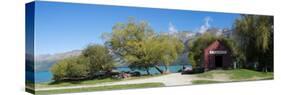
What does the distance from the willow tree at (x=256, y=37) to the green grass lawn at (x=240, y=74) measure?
183 millimetres

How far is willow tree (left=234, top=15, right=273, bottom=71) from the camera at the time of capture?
9.11 m

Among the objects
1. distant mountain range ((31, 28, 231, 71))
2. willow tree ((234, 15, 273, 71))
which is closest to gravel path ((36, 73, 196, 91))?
distant mountain range ((31, 28, 231, 71))

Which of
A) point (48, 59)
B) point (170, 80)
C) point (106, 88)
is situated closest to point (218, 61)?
point (170, 80)

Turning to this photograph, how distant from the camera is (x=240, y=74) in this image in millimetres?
Answer: 9141

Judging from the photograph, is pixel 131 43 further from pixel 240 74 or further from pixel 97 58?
pixel 240 74

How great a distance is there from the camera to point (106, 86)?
293 inches

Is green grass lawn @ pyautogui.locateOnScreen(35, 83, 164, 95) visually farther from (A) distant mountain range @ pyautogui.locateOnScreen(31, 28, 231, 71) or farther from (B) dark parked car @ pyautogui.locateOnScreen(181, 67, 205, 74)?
(B) dark parked car @ pyautogui.locateOnScreen(181, 67, 205, 74)

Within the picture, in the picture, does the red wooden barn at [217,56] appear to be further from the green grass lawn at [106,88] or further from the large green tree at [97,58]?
the large green tree at [97,58]

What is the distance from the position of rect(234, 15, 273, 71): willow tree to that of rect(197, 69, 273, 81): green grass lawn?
18 centimetres

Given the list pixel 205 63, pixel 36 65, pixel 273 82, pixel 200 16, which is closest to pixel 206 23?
pixel 200 16

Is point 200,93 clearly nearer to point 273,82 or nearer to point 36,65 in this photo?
point 273,82

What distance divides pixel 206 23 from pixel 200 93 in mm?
1510

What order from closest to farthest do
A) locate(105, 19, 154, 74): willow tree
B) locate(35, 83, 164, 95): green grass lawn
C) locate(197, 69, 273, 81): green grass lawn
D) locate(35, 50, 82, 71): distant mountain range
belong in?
locate(35, 50, 82, 71): distant mountain range < locate(35, 83, 164, 95): green grass lawn < locate(105, 19, 154, 74): willow tree < locate(197, 69, 273, 81): green grass lawn

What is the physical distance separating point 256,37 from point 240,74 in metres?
0.94
